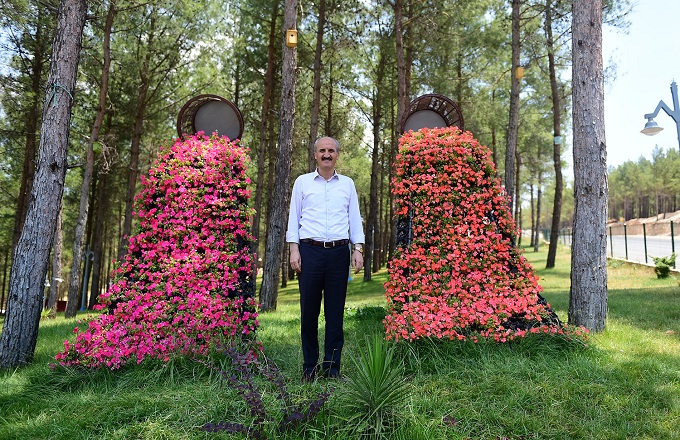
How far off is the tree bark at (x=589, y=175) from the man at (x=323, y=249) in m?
2.92

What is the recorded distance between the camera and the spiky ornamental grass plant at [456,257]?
4.07 m

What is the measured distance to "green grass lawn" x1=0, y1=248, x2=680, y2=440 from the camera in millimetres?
2553

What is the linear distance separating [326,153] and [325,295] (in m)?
1.15

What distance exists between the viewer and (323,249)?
11.2ft

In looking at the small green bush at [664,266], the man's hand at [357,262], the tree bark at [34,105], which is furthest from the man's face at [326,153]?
the small green bush at [664,266]

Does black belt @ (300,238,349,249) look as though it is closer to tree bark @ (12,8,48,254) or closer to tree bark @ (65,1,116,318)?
tree bark @ (65,1,116,318)

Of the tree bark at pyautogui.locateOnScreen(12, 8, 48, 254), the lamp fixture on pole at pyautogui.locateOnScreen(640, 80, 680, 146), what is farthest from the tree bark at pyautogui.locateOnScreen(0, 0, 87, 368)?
the lamp fixture on pole at pyautogui.locateOnScreen(640, 80, 680, 146)

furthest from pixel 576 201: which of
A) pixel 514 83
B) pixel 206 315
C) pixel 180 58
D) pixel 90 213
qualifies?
pixel 90 213

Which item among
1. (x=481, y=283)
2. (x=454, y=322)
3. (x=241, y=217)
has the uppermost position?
(x=241, y=217)

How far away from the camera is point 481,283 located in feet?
14.5

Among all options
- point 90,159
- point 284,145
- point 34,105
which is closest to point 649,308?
point 284,145

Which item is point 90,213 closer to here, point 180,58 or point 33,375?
point 180,58

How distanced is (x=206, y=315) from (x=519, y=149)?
20.8 m

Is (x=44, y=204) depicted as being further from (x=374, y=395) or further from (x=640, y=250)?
(x=640, y=250)
